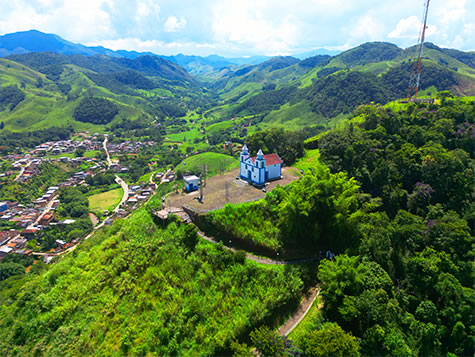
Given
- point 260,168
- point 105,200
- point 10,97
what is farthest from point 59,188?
point 10,97

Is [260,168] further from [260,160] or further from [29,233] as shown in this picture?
[29,233]

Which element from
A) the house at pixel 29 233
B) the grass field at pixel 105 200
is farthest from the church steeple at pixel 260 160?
the house at pixel 29 233

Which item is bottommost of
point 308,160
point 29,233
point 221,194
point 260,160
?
point 29,233

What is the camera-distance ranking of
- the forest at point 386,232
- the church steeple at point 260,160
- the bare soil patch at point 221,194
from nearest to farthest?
the forest at point 386,232
the bare soil patch at point 221,194
the church steeple at point 260,160

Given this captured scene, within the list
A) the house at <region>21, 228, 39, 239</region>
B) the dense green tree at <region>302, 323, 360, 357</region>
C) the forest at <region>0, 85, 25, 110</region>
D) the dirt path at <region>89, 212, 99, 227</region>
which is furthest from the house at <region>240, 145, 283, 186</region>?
the forest at <region>0, 85, 25, 110</region>

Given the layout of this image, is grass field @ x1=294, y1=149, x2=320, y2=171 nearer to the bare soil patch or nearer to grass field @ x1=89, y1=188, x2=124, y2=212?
the bare soil patch

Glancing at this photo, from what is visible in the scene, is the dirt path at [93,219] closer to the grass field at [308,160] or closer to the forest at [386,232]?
the forest at [386,232]
